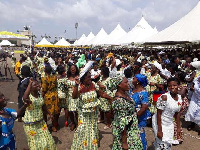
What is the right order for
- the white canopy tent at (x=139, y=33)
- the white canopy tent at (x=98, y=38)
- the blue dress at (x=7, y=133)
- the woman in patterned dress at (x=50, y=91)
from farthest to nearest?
1. the white canopy tent at (x=98, y=38)
2. the white canopy tent at (x=139, y=33)
3. the woman in patterned dress at (x=50, y=91)
4. the blue dress at (x=7, y=133)

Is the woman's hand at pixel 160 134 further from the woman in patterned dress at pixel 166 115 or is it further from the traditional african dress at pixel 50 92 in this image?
the traditional african dress at pixel 50 92

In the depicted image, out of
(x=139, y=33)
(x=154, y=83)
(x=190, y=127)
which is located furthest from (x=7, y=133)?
(x=139, y=33)

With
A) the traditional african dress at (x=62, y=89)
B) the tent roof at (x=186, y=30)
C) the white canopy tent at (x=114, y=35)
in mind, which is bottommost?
the traditional african dress at (x=62, y=89)

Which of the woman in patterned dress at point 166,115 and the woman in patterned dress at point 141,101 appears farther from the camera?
the woman in patterned dress at point 141,101

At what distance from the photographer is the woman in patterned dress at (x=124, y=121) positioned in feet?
8.92

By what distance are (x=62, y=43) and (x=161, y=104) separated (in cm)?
3507

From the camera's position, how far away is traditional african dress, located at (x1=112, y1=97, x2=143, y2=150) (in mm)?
2713

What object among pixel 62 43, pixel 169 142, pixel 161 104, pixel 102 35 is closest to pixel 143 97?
pixel 161 104

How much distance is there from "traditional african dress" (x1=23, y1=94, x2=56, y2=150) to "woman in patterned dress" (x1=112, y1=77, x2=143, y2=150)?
4.57ft

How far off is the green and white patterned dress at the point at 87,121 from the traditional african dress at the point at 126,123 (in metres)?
0.62

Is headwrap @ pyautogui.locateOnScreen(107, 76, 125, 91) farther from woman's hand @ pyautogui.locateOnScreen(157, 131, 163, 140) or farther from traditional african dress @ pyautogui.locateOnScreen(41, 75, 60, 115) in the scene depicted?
traditional african dress @ pyautogui.locateOnScreen(41, 75, 60, 115)

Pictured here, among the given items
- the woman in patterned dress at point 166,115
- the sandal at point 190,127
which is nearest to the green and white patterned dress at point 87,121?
the woman in patterned dress at point 166,115

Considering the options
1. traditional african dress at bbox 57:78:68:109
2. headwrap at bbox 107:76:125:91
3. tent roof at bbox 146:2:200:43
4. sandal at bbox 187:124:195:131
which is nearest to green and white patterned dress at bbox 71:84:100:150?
headwrap at bbox 107:76:125:91

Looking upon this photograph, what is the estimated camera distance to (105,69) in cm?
503
